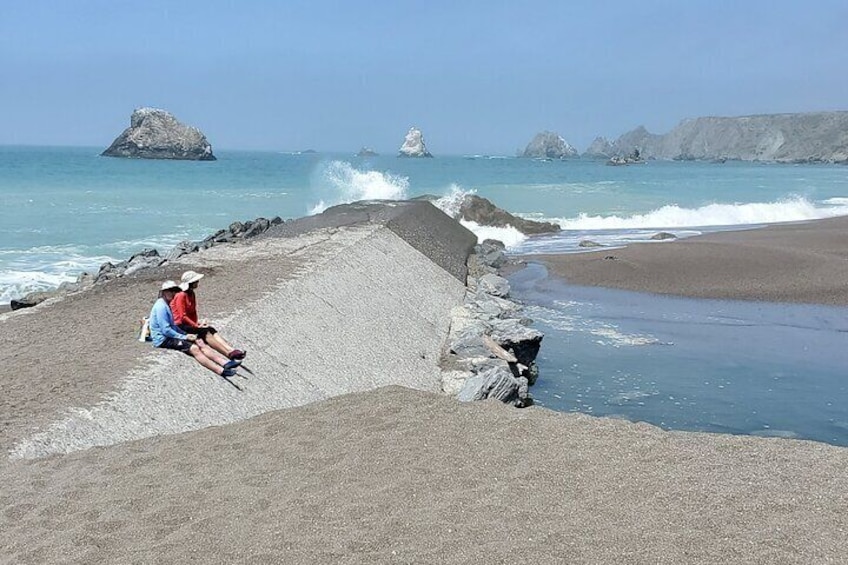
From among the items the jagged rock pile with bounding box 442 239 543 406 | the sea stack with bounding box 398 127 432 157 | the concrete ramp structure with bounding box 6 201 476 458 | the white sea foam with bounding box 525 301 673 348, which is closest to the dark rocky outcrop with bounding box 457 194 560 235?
the concrete ramp structure with bounding box 6 201 476 458

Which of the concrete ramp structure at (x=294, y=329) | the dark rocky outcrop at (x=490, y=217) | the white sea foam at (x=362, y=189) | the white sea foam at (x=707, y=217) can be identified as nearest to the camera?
the concrete ramp structure at (x=294, y=329)

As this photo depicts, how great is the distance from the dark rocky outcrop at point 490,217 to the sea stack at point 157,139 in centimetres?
7630

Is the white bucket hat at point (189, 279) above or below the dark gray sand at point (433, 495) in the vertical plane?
above

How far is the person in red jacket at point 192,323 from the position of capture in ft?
32.3

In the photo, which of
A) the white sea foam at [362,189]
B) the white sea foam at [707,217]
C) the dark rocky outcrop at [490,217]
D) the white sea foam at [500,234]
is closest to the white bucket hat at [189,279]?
the white sea foam at [500,234]

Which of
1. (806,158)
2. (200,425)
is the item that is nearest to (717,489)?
(200,425)

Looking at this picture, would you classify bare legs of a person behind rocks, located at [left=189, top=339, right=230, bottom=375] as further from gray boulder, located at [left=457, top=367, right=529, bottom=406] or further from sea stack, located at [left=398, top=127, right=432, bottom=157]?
sea stack, located at [left=398, top=127, right=432, bottom=157]

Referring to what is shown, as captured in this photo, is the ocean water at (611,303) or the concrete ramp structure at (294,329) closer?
the concrete ramp structure at (294,329)

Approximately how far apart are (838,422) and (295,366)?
7317mm

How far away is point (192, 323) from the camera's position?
10078 mm

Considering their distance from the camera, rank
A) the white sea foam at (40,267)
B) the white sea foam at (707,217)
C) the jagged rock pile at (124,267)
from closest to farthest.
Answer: the jagged rock pile at (124,267)
the white sea foam at (40,267)
the white sea foam at (707,217)

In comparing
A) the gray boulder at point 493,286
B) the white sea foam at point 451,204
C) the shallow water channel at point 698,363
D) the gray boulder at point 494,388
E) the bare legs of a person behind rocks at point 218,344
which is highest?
the white sea foam at point 451,204

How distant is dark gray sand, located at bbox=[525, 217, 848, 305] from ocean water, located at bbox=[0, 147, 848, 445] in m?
1.13

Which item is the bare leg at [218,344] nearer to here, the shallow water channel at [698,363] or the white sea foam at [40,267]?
the shallow water channel at [698,363]
